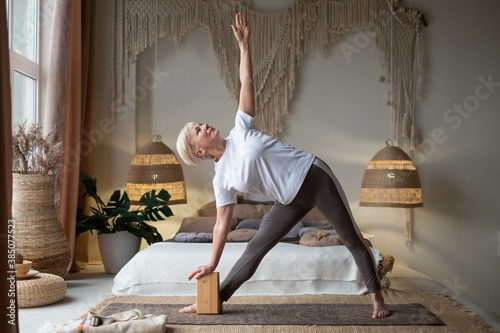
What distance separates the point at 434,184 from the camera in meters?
5.12

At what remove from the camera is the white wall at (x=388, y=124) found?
511cm

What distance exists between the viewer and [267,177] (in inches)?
107

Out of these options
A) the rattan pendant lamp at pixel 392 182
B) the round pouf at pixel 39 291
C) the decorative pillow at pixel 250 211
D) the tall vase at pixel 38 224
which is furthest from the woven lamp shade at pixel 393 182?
the round pouf at pixel 39 291

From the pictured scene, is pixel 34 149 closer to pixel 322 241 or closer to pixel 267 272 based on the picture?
pixel 267 272

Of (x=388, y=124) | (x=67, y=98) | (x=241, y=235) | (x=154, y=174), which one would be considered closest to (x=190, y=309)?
(x=241, y=235)

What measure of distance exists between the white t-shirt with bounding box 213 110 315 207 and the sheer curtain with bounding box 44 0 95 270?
A: 1.93 m

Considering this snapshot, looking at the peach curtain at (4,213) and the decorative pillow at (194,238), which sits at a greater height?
the peach curtain at (4,213)

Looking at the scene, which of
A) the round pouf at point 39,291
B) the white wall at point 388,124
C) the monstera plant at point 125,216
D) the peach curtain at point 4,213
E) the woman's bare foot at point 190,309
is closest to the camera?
the peach curtain at point 4,213

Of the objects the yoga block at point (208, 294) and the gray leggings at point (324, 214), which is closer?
the gray leggings at point (324, 214)

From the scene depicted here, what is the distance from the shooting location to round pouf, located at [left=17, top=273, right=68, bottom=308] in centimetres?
317

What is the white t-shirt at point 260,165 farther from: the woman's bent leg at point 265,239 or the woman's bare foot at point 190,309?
the woman's bare foot at point 190,309

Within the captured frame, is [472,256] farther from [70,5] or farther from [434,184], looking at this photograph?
[70,5]

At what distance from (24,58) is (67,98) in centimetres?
44

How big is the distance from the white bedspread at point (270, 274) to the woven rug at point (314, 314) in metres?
0.08
